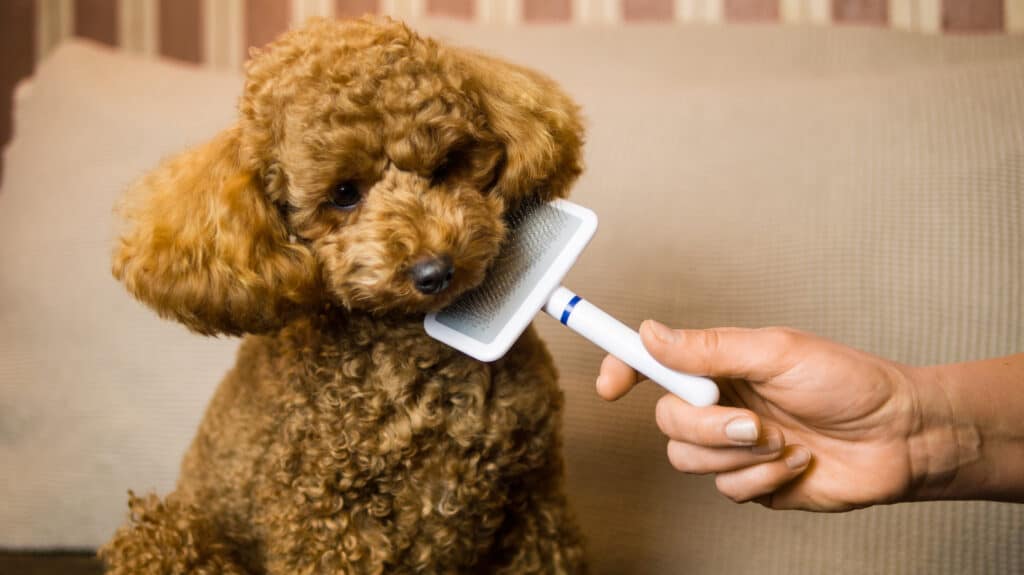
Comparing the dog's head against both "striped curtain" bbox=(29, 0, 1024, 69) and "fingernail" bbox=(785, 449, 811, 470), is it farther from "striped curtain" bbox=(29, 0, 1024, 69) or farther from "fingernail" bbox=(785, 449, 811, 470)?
"striped curtain" bbox=(29, 0, 1024, 69)

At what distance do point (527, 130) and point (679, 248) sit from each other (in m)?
0.42

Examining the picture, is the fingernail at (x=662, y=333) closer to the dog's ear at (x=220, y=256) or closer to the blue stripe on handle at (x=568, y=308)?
the blue stripe on handle at (x=568, y=308)

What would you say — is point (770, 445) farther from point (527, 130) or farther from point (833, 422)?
point (527, 130)

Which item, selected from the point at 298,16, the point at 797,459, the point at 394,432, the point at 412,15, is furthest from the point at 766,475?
the point at 298,16

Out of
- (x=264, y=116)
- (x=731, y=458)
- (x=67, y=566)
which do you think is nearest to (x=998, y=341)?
(x=731, y=458)

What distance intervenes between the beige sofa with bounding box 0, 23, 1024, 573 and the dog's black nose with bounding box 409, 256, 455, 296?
19.4 inches

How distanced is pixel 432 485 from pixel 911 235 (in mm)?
654

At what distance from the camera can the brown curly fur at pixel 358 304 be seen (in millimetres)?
734

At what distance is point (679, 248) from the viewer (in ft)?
3.78

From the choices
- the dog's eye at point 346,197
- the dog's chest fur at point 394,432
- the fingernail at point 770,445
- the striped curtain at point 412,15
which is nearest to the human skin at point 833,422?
the fingernail at point 770,445

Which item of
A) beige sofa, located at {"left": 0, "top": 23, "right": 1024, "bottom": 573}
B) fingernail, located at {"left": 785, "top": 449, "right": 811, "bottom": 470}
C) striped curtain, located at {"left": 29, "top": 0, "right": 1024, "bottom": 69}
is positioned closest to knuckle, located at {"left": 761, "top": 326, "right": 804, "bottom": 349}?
fingernail, located at {"left": 785, "top": 449, "right": 811, "bottom": 470}

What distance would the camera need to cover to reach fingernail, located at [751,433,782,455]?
2.35 ft

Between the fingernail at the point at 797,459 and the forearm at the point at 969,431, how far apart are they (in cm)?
9

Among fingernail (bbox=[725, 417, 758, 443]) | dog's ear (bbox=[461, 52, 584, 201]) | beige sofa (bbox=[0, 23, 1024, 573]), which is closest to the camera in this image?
fingernail (bbox=[725, 417, 758, 443])
